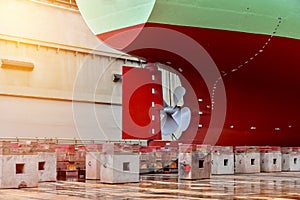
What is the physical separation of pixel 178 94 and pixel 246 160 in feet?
9.63

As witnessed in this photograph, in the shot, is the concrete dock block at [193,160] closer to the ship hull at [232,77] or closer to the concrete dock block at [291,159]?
the ship hull at [232,77]

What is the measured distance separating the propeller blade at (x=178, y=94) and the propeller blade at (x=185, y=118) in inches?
7.0

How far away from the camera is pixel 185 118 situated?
7.34 meters

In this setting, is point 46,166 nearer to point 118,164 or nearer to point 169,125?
point 118,164

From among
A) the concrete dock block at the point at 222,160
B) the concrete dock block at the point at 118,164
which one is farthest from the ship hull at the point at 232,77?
the concrete dock block at the point at 222,160

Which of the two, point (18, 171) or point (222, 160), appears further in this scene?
point (222, 160)

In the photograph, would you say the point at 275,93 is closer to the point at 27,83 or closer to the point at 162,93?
→ the point at 162,93

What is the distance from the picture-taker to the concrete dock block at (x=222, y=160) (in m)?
8.79

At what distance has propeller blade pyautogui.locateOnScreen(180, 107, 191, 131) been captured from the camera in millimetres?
7273

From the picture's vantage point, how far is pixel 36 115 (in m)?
13.8

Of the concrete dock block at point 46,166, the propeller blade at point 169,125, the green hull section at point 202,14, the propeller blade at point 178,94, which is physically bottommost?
the concrete dock block at point 46,166

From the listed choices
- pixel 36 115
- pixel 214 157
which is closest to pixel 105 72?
pixel 36 115

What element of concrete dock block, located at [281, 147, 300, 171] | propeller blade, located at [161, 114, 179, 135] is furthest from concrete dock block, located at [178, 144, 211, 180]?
concrete dock block, located at [281, 147, 300, 171]

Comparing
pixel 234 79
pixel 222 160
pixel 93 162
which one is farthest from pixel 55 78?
pixel 234 79
